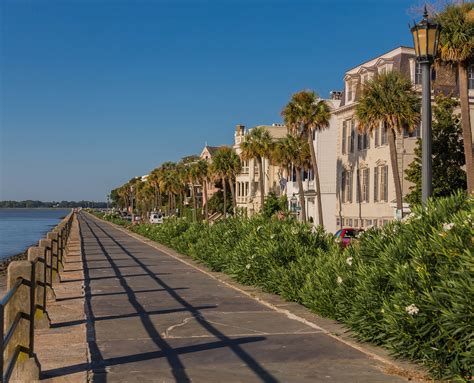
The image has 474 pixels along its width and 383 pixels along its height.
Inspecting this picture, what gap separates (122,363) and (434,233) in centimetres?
416

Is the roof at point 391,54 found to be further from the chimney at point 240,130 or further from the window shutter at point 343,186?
the chimney at point 240,130

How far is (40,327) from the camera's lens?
10.2 meters

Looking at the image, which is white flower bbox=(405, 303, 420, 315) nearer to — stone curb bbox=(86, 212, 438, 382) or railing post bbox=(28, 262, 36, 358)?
stone curb bbox=(86, 212, 438, 382)

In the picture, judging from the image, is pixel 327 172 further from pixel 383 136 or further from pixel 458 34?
pixel 458 34

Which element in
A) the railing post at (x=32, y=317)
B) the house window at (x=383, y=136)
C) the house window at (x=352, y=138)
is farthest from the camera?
the house window at (x=352, y=138)

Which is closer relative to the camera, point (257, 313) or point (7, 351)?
point (7, 351)

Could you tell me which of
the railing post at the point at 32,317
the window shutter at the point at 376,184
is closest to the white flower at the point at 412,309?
the railing post at the point at 32,317

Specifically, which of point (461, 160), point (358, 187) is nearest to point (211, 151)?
point (358, 187)

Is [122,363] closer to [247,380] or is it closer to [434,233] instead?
[247,380]

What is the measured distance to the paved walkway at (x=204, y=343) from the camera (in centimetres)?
739

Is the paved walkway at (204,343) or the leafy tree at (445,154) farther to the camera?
the leafy tree at (445,154)

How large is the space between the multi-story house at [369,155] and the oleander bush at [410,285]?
27290mm

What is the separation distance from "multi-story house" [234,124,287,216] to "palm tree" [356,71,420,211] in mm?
29851

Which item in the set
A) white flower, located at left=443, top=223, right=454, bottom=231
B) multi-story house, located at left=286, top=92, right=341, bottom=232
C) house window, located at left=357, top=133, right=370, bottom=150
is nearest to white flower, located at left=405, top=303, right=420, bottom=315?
white flower, located at left=443, top=223, right=454, bottom=231
